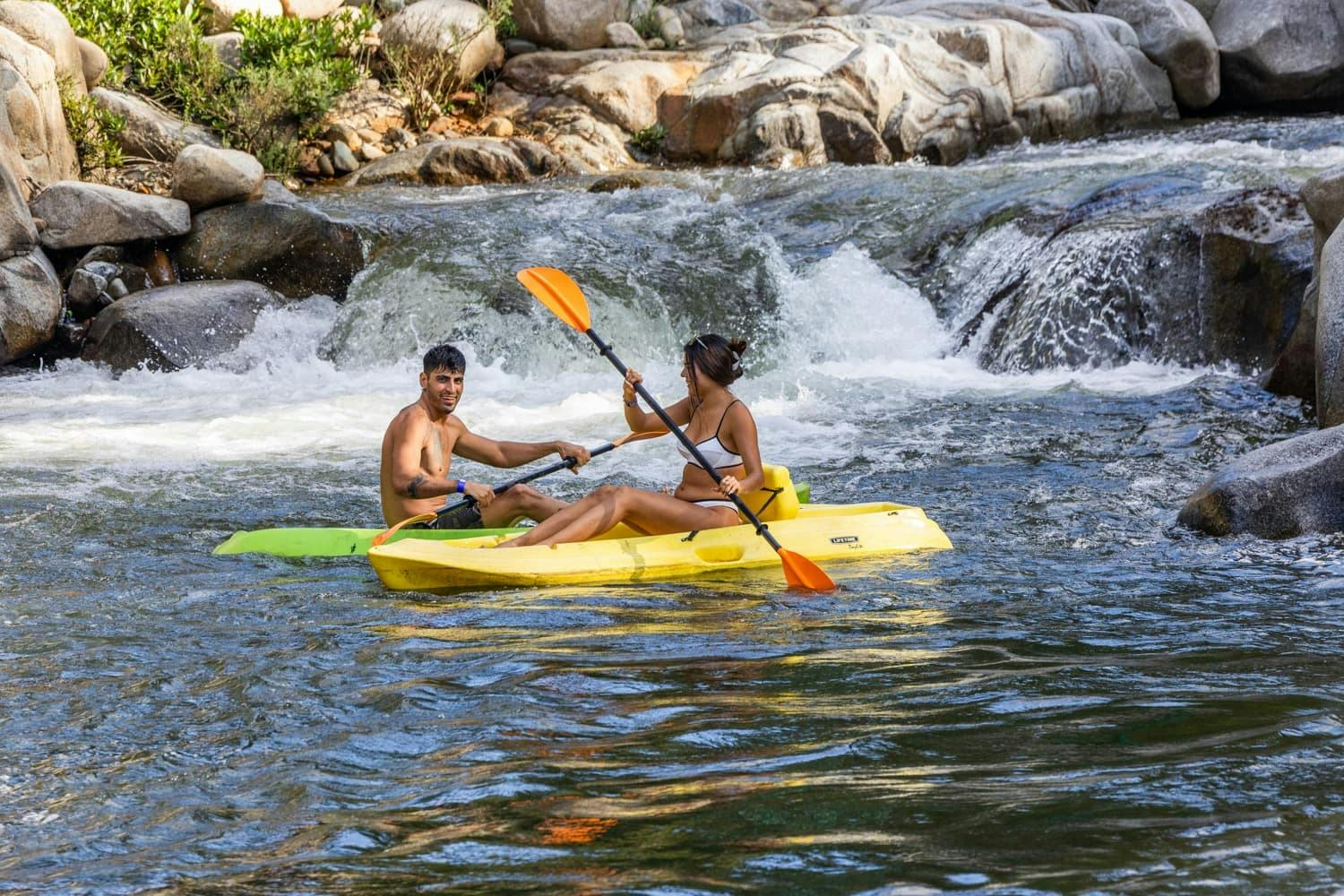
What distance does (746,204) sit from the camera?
1187 centimetres

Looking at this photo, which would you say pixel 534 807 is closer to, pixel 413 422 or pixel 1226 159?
pixel 413 422

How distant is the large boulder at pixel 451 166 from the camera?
13641 mm

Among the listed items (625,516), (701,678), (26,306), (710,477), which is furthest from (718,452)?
(26,306)

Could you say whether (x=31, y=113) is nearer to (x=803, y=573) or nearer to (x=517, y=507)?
(x=517, y=507)

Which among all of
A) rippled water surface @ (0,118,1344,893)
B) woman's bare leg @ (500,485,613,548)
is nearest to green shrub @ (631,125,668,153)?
rippled water surface @ (0,118,1344,893)

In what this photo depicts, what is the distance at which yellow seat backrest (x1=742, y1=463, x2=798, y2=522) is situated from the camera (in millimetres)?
5148

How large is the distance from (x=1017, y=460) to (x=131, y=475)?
4.17m

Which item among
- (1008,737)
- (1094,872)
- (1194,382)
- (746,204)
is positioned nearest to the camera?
(1094,872)

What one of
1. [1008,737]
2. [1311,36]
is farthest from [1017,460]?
[1311,36]

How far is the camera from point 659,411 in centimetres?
511

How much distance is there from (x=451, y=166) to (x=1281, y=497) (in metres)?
9.96

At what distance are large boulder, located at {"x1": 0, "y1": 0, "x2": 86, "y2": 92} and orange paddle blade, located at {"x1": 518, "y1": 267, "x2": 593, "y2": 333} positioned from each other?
7.91 metres

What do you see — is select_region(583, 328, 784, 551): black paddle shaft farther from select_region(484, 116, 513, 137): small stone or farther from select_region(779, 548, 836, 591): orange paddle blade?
select_region(484, 116, 513, 137): small stone

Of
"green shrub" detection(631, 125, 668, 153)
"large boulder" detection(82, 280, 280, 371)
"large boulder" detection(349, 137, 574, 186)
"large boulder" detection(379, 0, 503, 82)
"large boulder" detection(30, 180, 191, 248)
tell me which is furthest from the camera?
"large boulder" detection(379, 0, 503, 82)
